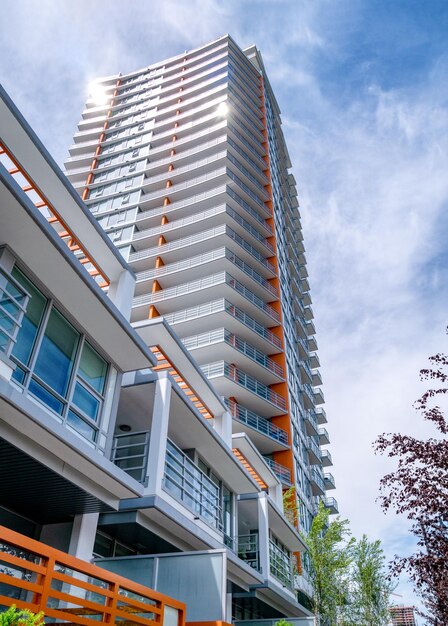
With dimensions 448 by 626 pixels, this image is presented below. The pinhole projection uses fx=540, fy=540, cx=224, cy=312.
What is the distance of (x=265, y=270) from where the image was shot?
48.7m

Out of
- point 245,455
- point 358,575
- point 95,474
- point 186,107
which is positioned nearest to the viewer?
point 95,474

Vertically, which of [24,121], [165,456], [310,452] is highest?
[310,452]

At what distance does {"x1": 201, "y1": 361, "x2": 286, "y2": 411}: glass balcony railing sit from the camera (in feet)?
127

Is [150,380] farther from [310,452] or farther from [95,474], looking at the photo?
[310,452]

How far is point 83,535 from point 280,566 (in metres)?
14.5

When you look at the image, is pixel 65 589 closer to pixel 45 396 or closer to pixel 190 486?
pixel 45 396

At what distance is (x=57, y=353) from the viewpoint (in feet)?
37.0

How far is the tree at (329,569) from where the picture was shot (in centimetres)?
2634

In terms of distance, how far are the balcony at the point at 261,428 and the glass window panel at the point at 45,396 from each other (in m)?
27.6

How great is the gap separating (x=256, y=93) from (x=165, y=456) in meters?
61.0

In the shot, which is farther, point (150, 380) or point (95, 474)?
point (150, 380)

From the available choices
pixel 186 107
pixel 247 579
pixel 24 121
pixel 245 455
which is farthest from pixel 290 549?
pixel 186 107

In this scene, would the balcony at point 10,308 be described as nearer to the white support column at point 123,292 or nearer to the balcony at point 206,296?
the white support column at point 123,292

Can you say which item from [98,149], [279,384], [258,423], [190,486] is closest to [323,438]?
[279,384]
